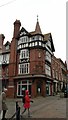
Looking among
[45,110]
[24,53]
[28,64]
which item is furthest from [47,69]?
[45,110]

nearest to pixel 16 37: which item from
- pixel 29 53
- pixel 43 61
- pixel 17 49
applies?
pixel 17 49

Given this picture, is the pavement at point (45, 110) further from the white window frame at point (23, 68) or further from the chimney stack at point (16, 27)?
the chimney stack at point (16, 27)

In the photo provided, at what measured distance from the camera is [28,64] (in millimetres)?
36750

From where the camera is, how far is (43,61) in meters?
36.6

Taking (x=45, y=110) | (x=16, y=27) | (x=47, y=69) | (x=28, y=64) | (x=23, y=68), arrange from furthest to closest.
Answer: (x=16, y=27)
(x=47, y=69)
(x=23, y=68)
(x=28, y=64)
(x=45, y=110)

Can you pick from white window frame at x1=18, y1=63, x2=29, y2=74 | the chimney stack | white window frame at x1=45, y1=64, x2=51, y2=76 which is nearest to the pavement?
white window frame at x1=18, y1=63, x2=29, y2=74

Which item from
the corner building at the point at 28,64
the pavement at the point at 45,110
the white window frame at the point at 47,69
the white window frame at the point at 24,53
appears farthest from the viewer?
the white window frame at the point at 47,69

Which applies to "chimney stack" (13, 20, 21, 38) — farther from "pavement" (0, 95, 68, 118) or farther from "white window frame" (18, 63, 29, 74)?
"pavement" (0, 95, 68, 118)

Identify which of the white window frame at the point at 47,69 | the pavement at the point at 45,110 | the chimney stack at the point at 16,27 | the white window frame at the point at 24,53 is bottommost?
the pavement at the point at 45,110

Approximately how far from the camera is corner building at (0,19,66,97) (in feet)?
116

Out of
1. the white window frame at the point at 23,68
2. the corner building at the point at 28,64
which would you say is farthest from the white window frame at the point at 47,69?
the white window frame at the point at 23,68

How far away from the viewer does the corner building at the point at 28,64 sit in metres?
35.3

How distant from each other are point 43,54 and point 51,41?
805cm

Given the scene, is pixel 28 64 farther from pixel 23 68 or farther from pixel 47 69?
pixel 47 69
